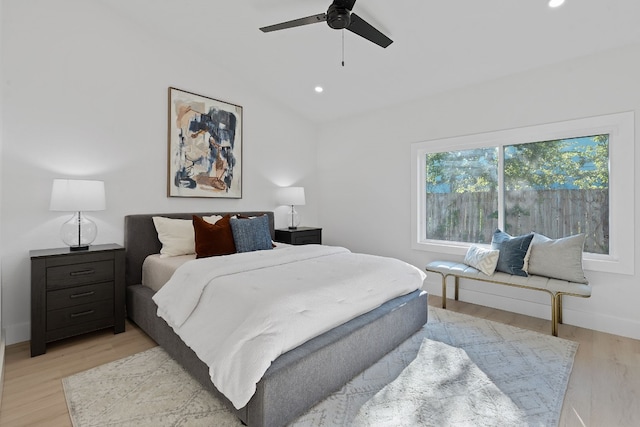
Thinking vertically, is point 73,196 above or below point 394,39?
below

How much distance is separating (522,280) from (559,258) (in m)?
0.38

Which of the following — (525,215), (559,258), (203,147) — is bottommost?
(559,258)

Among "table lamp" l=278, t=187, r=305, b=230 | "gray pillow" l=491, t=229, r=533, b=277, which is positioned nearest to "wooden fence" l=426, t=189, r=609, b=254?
"gray pillow" l=491, t=229, r=533, b=277

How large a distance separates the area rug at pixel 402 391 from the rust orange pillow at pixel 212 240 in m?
0.92

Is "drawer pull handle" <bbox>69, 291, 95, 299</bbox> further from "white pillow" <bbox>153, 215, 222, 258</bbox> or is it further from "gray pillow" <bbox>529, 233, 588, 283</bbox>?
"gray pillow" <bbox>529, 233, 588, 283</bbox>

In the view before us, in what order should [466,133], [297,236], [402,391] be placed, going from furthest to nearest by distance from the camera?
[297,236], [466,133], [402,391]

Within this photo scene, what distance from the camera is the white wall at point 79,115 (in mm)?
2637

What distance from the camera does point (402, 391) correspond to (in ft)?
6.41

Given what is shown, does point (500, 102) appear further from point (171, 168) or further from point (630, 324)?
point (171, 168)

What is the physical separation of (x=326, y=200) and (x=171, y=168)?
2.52m

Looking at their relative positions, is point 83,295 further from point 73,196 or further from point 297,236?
point 297,236

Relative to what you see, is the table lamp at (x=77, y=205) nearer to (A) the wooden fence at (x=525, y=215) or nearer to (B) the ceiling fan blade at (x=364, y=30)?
(B) the ceiling fan blade at (x=364, y=30)

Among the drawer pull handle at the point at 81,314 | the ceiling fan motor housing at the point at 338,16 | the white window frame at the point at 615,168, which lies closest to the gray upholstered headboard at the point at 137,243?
the drawer pull handle at the point at 81,314

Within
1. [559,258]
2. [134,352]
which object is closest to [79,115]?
[134,352]
